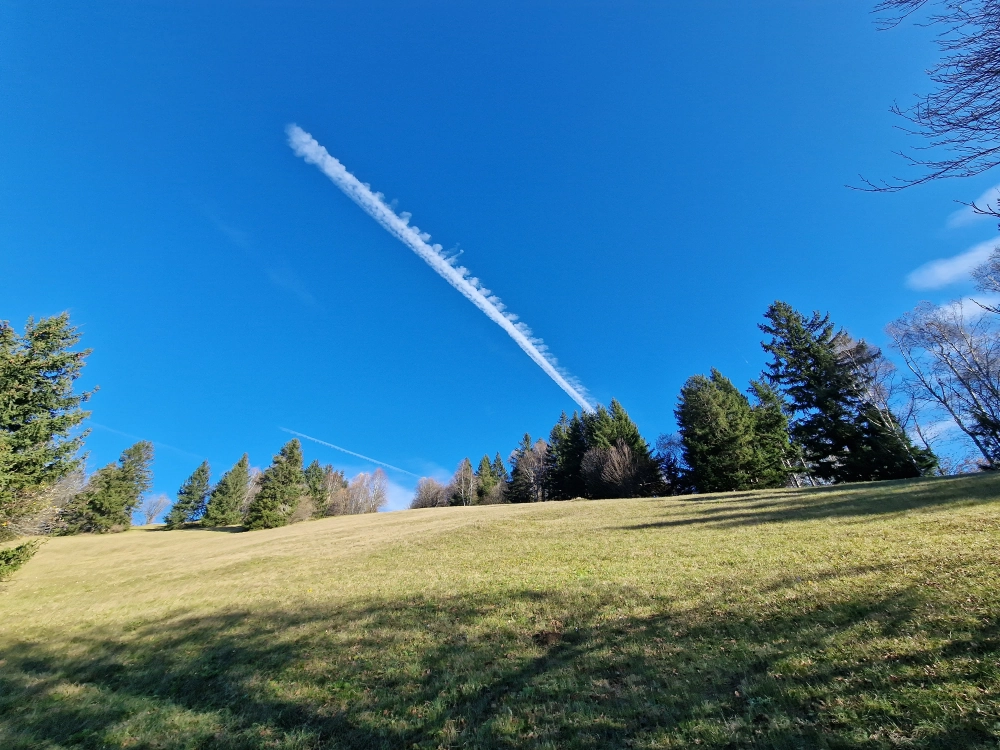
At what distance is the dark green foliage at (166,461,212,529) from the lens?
231 ft

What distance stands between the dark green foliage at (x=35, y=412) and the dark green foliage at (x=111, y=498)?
41.1 meters

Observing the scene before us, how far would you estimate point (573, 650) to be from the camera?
702 cm

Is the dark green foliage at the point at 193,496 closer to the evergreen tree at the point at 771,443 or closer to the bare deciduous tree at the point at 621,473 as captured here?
the bare deciduous tree at the point at 621,473

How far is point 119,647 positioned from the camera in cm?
997

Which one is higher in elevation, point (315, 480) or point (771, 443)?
point (315, 480)

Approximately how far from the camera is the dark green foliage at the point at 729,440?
149 ft

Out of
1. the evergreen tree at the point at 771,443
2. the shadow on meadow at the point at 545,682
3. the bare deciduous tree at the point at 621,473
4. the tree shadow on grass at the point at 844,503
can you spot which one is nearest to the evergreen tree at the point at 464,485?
the bare deciduous tree at the point at 621,473

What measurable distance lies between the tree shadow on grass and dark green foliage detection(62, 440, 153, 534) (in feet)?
219

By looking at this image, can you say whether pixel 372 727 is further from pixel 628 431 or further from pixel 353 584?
pixel 628 431

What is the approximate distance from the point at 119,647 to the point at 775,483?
54.8 meters

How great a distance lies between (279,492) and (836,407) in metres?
58.5

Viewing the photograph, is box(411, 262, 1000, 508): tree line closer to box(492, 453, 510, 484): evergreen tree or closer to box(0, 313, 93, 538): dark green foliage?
box(492, 453, 510, 484): evergreen tree

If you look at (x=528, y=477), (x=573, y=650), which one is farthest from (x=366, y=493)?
(x=573, y=650)

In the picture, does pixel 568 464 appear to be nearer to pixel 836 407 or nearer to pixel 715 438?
pixel 715 438
